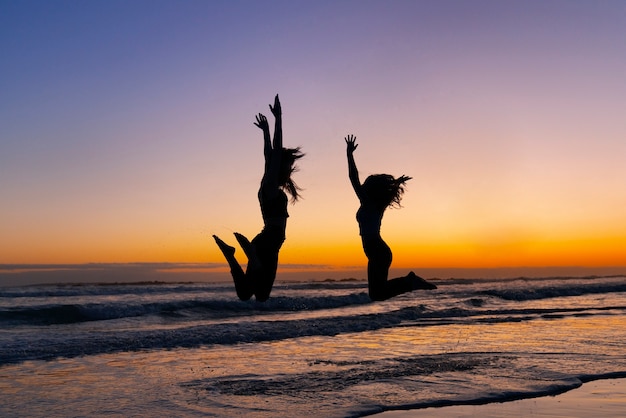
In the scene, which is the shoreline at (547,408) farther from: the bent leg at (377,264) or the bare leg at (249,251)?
the bare leg at (249,251)

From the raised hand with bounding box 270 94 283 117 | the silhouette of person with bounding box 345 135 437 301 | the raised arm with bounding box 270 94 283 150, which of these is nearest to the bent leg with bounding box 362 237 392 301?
the silhouette of person with bounding box 345 135 437 301

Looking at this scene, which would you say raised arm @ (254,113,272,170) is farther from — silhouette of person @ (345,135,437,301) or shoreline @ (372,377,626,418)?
shoreline @ (372,377,626,418)

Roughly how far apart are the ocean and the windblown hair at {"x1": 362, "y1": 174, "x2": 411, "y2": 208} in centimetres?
273

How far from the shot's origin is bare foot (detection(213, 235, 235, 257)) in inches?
322

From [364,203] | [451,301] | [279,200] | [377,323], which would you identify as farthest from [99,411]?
[451,301]

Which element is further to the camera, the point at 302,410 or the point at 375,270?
the point at 375,270

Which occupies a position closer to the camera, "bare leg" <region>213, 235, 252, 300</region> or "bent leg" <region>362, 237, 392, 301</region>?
"bare leg" <region>213, 235, 252, 300</region>

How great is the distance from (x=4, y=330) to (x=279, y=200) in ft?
43.7

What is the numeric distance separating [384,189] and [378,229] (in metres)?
0.58

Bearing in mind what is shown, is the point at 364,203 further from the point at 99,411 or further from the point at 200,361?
the point at 200,361

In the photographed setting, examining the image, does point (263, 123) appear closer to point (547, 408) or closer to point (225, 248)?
point (225, 248)

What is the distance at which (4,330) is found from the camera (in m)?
18.0

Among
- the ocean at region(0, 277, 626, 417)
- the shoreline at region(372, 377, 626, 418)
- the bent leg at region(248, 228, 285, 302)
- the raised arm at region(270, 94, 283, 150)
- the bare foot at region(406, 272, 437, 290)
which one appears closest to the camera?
the shoreline at region(372, 377, 626, 418)

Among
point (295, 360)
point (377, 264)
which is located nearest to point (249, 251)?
point (377, 264)
